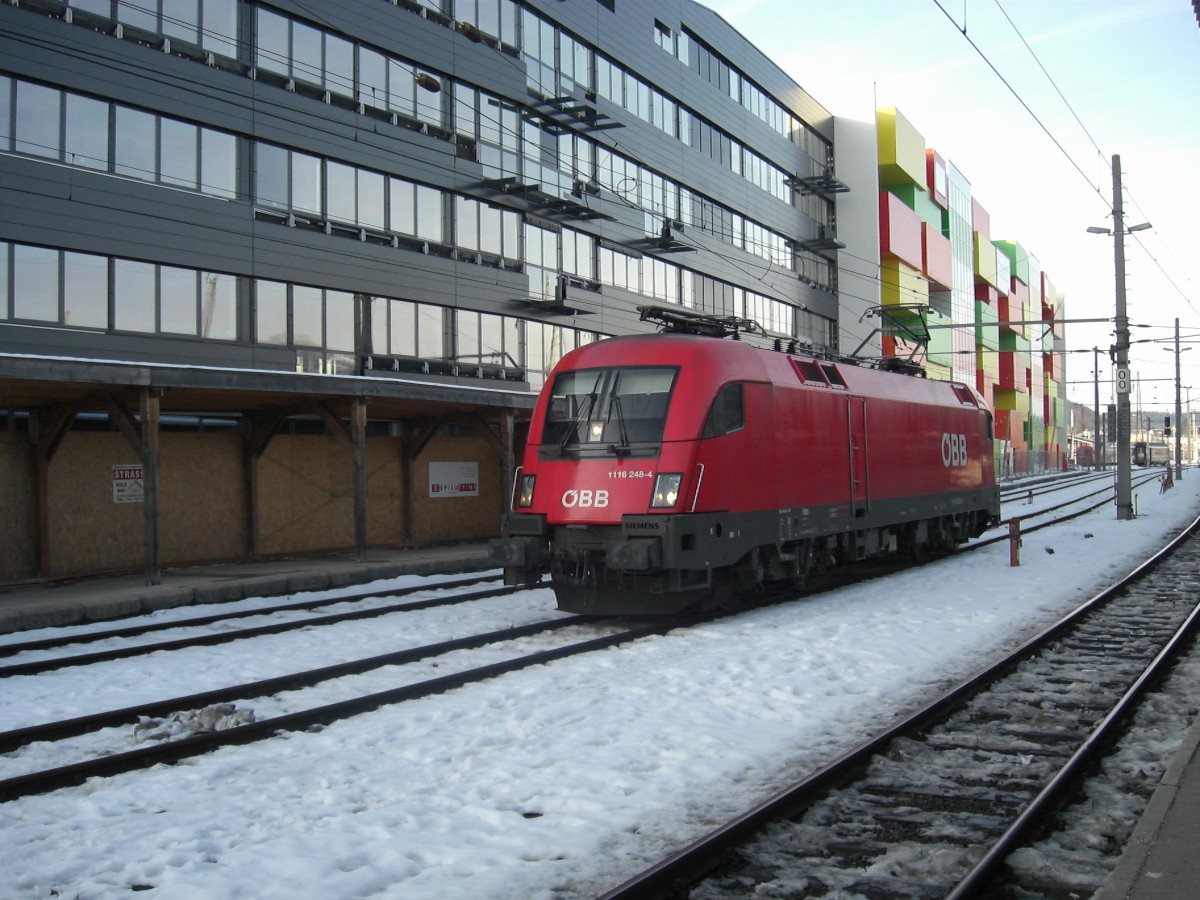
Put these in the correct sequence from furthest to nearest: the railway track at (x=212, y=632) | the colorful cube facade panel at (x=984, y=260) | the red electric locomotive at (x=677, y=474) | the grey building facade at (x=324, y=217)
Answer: the colorful cube facade panel at (x=984, y=260)
the grey building facade at (x=324, y=217)
the red electric locomotive at (x=677, y=474)
the railway track at (x=212, y=632)

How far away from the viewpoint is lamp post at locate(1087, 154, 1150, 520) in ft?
→ 88.8


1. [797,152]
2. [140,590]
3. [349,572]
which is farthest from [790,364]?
[797,152]

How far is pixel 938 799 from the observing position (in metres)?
5.99

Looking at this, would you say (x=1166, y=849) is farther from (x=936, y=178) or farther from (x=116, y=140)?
(x=936, y=178)

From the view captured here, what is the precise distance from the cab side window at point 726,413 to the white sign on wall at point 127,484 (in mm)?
10790

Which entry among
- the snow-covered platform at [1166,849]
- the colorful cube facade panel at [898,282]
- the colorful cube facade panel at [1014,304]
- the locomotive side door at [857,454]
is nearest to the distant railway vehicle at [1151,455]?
the colorful cube facade panel at [1014,304]

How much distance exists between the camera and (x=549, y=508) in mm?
11820

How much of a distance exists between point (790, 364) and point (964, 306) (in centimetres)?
6169

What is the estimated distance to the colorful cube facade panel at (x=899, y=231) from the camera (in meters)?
53.5

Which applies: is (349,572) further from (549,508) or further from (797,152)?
(797,152)

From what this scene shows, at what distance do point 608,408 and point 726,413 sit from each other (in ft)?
4.45

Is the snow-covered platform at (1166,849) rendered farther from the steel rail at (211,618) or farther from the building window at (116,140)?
the building window at (116,140)

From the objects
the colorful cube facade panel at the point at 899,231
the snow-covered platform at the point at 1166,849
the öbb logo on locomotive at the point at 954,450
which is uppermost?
the colorful cube facade panel at the point at 899,231

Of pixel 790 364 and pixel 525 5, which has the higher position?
pixel 525 5
